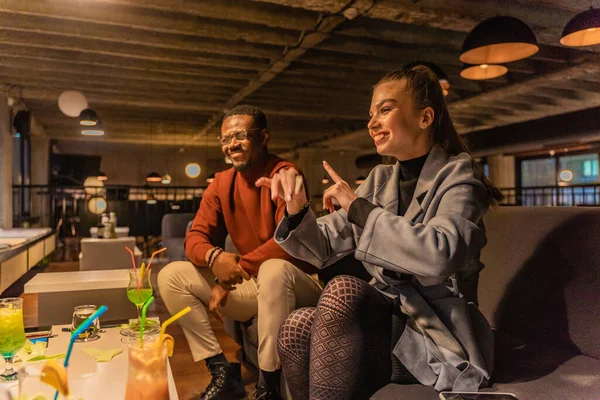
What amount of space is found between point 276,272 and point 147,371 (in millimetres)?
965

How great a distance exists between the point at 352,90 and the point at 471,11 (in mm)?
3382

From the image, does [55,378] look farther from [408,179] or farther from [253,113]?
[253,113]

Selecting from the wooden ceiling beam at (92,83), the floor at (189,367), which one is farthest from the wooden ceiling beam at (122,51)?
the floor at (189,367)

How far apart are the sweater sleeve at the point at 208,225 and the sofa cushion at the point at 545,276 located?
A: 126 cm

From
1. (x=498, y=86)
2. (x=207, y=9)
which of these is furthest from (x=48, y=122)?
(x=498, y=86)

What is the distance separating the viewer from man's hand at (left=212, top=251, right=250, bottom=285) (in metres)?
1.98

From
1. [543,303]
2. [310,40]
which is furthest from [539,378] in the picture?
[310,40]

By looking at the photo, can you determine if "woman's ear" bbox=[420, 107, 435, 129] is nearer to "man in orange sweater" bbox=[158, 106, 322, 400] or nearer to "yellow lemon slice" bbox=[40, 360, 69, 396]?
"man in orange sweater" bbox=[158, 106, 322, 400]

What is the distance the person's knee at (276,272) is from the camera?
6.15 ft

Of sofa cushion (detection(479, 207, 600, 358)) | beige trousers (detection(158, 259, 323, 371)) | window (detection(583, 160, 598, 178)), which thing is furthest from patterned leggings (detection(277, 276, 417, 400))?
window (detection(583, 160, 598, 178))

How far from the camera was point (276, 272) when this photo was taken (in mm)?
1887

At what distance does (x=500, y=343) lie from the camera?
1.61 m

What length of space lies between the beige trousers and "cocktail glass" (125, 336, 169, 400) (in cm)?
91

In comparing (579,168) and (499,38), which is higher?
(499,38)
